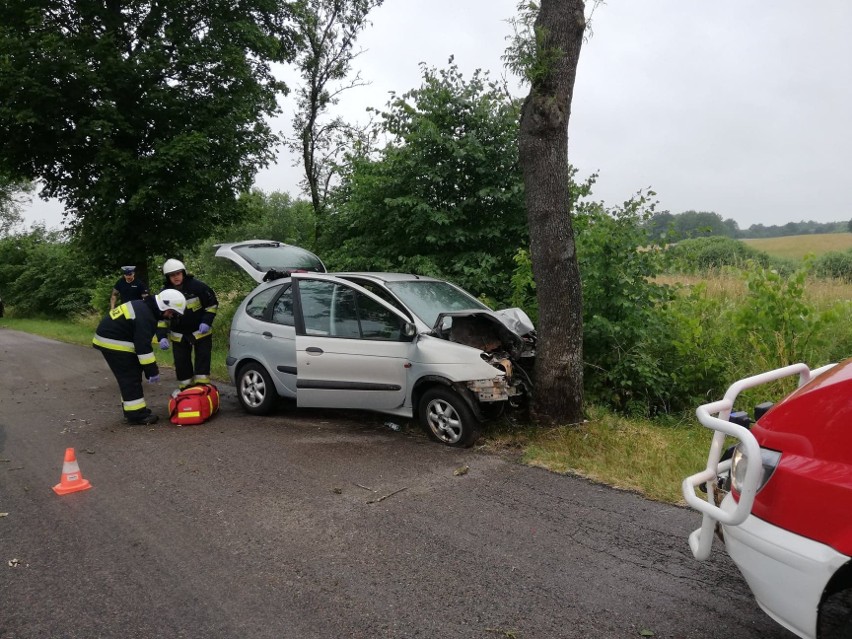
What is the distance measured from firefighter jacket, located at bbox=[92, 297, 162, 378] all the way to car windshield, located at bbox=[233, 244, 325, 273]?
59.7 inches

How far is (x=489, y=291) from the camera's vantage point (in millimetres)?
9039

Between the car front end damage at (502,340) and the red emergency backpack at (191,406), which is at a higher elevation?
the car front end damage at (502,340)

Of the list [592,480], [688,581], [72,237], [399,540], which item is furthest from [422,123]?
[72,237]

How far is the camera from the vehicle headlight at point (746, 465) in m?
2.31

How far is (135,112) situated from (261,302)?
25.8 ft

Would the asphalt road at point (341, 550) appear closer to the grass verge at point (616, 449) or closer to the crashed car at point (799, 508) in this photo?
the grass verge at point (616, 449)

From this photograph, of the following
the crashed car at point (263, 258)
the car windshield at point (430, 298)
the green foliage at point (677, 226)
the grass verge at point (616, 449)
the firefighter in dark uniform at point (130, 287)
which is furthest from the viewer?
the firefighter in dark uniform at point (130, 287)

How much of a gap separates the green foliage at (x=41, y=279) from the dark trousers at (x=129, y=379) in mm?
19259

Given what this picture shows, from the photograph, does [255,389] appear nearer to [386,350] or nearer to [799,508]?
[386,350]

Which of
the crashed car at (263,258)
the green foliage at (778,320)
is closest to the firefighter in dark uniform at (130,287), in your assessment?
the crashed car at (263,258)

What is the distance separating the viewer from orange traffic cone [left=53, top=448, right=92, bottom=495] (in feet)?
15.9

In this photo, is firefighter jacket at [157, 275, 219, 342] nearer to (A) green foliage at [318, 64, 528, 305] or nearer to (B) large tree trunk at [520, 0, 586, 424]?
(A) green foliage at [318, 64, 528, 305]

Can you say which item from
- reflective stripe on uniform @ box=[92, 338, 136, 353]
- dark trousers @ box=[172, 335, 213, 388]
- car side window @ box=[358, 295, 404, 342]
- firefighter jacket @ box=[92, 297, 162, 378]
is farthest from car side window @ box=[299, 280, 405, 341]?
reflective stripe on uniform @ box=[92, 338, 136, 353]

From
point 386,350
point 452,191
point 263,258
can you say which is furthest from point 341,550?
point 452,191
